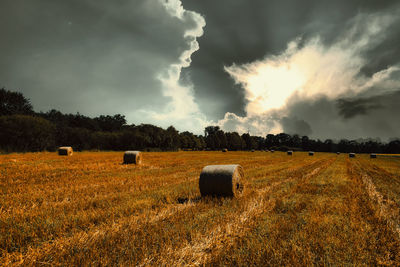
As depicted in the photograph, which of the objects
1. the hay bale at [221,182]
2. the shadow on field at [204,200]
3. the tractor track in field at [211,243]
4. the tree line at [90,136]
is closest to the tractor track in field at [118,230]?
the tractor track in field at [211,243]

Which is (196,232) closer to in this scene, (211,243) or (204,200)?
(211,243)

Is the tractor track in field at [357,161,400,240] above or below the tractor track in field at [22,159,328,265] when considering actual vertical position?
above

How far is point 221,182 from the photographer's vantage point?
22.5 ft

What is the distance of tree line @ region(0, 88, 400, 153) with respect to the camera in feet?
127

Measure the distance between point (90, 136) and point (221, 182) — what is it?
70.8 m

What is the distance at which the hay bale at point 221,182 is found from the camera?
22.3 ft

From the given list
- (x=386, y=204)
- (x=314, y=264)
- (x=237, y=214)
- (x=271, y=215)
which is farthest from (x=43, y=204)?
(x=386, y=204)

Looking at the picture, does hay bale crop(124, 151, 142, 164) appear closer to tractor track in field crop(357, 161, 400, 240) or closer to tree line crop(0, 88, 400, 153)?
tractor track in field crop(357, 161, 400, 240)

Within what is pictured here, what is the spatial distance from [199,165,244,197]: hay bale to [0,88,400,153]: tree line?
44723 mm

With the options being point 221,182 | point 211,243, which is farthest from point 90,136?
point 211,243

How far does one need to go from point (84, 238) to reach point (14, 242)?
1248 millimetres

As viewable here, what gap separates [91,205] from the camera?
5754 mm

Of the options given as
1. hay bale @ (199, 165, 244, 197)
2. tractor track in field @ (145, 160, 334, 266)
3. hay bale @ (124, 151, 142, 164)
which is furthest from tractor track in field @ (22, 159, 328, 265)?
hay bale @ (124, 151, 142, 164)

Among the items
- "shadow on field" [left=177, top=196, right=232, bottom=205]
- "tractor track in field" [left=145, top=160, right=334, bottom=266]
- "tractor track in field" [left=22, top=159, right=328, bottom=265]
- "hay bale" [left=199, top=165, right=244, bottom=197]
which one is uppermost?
"hay bale" [left=199, top=165, right=244, bottom=197]
